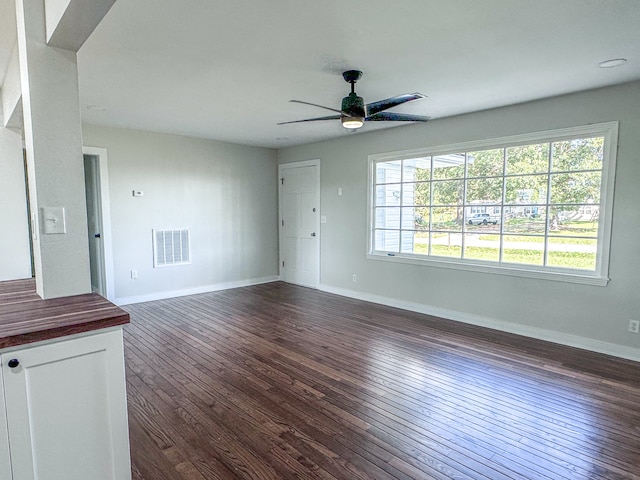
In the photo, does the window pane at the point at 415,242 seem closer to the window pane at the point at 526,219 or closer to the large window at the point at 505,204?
the large window at the point at 505,204

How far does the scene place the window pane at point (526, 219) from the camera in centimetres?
387

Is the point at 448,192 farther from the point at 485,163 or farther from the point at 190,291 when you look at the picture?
the point at 190,291

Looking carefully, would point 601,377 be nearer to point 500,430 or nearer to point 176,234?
point 500,430

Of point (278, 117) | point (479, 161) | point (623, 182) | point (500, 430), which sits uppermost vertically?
point (278, 117)

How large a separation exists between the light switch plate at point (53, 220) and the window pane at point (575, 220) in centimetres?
421

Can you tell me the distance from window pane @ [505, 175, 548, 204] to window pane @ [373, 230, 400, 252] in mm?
1561

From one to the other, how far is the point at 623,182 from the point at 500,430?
259cm

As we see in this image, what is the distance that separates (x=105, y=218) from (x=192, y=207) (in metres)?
1.24

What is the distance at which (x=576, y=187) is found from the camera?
3627 mm

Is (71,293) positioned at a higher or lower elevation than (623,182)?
lower

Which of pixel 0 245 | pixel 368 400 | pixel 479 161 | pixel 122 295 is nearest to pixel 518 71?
pixel 479 161

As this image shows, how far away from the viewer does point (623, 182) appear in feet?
10.9

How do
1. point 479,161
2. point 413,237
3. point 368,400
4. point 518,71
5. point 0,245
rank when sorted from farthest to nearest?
point 413,237
point 479,161
point 0,245
point 518,71
point 368,400

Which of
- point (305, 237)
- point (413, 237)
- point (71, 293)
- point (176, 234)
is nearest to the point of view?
point (71, 293)
